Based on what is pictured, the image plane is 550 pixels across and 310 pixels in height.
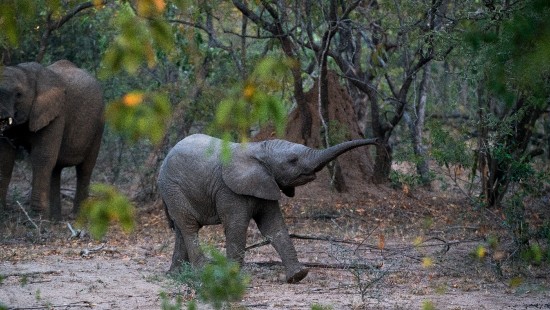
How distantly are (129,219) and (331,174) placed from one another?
1156 centimetres

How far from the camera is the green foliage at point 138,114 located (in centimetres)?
333

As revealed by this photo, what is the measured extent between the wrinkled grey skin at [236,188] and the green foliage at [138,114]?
5917 mm

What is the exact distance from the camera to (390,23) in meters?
14.4

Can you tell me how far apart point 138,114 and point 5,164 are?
39.1 ft

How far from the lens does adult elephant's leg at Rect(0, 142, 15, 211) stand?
14680 millimetres

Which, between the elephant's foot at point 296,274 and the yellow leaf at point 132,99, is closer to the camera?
the yellow leaf at point 132,99

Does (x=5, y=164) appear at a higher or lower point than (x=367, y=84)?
lower

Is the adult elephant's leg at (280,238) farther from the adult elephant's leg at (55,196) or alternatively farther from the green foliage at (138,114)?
the green foliage at (138,114)

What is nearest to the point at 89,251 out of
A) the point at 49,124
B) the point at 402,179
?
the point at 49,124

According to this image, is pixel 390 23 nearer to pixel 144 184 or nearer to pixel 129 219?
pixel 144 184

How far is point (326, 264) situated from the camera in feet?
34.2

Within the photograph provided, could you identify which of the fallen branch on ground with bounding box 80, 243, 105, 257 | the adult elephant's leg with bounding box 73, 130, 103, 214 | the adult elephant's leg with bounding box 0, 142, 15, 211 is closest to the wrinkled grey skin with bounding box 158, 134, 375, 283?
the fallen branch on ground with bounding box 80, 243, 105, 257

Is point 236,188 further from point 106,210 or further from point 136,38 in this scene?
point 136,38

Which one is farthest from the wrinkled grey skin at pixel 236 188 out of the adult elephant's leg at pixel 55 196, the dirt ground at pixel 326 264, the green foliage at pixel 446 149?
the adult elephant's leg at pixel 55 196
